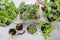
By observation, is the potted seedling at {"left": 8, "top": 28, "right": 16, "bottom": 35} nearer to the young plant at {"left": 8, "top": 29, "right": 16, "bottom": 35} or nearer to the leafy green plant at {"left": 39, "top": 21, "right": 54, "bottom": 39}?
the young plant at {"left": 8, "top": 29, "right": 16, "bottom": 35}

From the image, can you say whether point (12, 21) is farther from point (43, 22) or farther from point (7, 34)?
point (43, 22)

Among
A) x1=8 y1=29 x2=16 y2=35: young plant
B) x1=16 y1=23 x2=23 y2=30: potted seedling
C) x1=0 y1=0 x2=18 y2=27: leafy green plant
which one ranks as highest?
x1=0 y1=0 x2=18 y2=27: leafy green plant

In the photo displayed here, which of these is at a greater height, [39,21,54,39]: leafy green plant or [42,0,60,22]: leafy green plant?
[42,0,60,22]: leafy green plant

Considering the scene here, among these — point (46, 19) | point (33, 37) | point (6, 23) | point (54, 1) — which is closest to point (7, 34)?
point (6, 23)

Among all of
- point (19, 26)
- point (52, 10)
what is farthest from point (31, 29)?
point (52, 10)

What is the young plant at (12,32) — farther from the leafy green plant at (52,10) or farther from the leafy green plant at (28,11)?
the leafy green plant at (52,10)

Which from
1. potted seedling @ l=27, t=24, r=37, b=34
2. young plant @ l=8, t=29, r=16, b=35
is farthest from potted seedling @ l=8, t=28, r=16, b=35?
potted seedling @ l=27, t=24, r=37, b=34
